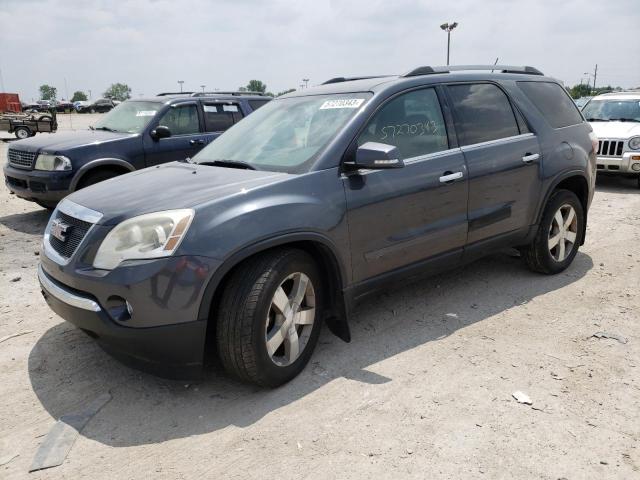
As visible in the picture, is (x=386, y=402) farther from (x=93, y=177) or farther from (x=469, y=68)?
(x=93, y=177)

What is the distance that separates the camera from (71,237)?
3.06m

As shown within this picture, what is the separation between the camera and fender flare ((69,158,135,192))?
676 centimetres

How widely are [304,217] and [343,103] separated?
1.05m

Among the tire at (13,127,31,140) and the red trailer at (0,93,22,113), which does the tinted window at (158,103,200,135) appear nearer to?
the tire at (13,127,31,140)

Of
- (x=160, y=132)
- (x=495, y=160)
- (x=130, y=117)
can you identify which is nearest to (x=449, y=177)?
(x=495, y=160)

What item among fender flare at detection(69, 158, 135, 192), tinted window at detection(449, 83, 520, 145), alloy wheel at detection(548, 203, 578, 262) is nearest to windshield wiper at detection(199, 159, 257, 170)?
tinted window at detection(449, 83, 520, 145)

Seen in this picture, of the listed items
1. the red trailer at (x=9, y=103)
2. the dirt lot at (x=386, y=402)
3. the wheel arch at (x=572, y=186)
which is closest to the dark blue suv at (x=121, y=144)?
the dirt lot at (x=386, y=402)

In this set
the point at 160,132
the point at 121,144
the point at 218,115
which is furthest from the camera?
the point at 218,115

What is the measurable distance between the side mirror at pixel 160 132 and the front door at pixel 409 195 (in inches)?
176

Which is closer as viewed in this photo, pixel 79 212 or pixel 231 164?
pixel 79 212

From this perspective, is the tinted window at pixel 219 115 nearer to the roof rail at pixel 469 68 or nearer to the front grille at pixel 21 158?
the front grille at pixel 21 158

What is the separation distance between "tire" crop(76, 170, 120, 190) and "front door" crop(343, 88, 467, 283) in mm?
4789

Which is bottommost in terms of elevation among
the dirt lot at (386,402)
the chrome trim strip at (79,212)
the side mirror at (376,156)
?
the dirt lot at (386,402)

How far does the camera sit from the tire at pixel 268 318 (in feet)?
9.34
